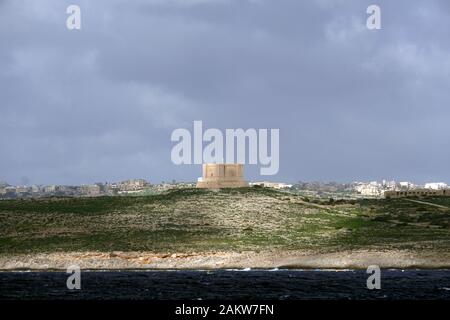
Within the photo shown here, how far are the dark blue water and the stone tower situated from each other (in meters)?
77.3

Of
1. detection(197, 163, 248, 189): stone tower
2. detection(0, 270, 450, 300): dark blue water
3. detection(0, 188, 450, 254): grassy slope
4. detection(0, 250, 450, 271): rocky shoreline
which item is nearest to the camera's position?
detection(0, 270, 450, 300): dark blue water

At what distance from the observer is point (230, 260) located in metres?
104

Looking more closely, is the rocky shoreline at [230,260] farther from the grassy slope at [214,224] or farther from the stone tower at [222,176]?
the stone tower at [222,176]

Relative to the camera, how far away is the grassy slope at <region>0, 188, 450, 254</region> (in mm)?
114938

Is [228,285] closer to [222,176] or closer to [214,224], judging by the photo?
[214,224]

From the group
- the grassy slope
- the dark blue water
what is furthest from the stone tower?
the dark blue water

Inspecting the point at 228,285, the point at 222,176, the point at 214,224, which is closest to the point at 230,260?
the point at 228,285

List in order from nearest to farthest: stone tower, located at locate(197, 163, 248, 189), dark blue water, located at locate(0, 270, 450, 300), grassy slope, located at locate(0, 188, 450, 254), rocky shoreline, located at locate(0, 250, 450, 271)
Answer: dark blue water, located at locate(0, 270, 450, 300), rocky shoreline, located at locate(0, 250, 450, 271), grassy slope, located at locate(0, 188, 450, 254), stone tower, located at locate(197, 163, 248, 189)

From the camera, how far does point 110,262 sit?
104 meters

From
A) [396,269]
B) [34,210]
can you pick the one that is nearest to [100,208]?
[34,210]

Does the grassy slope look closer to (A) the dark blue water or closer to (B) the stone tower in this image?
(B) the stone tower

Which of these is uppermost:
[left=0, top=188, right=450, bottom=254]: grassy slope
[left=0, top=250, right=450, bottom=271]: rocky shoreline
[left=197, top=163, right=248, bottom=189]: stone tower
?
[left=197, top=163, right=248, bottom=189]: stone tower
